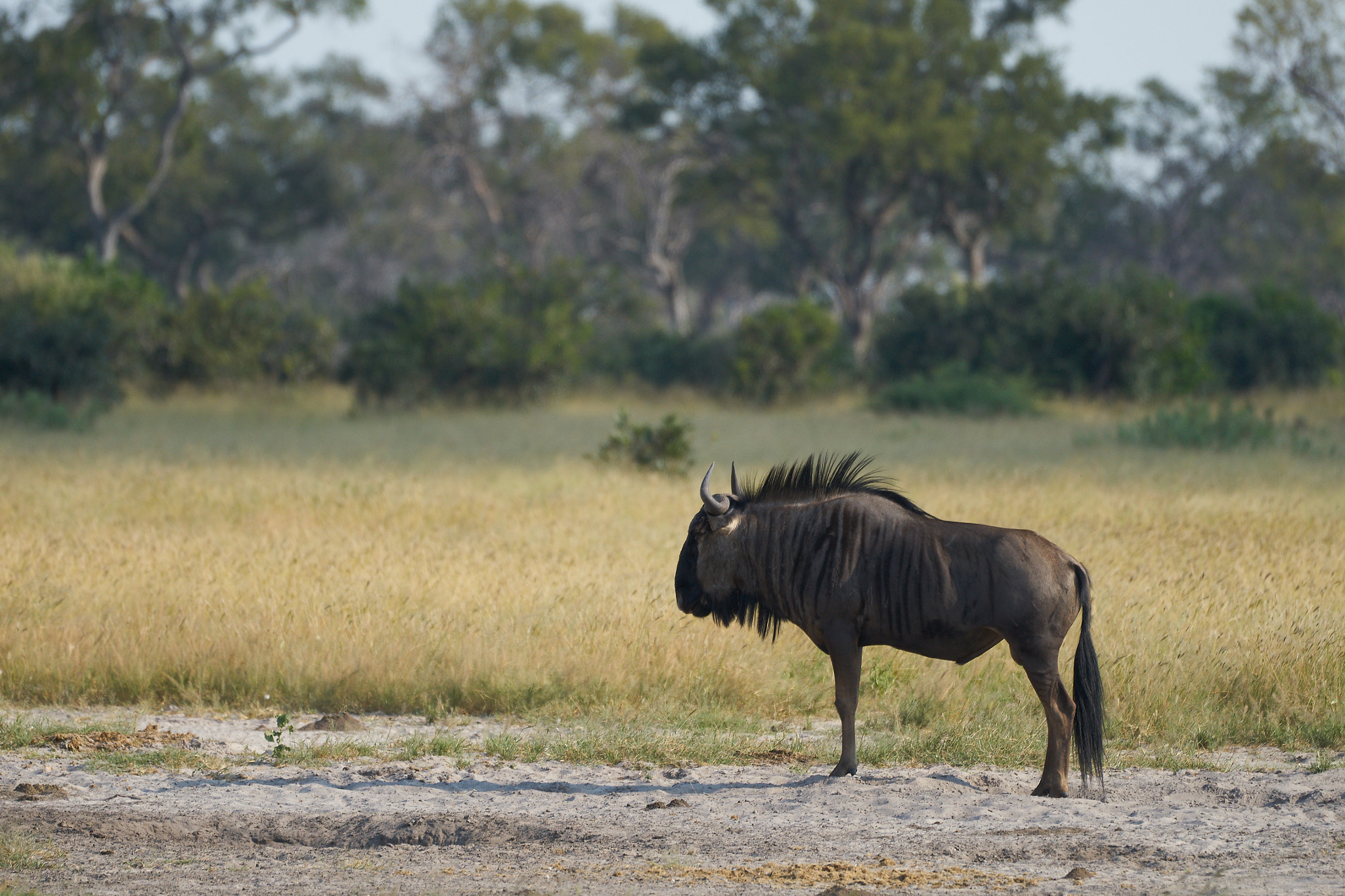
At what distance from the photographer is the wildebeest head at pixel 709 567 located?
5.68 m

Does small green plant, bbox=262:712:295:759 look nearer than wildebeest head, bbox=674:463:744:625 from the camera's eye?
No

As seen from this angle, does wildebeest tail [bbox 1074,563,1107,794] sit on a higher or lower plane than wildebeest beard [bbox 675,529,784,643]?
lower

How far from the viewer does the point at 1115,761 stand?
5.96 metres

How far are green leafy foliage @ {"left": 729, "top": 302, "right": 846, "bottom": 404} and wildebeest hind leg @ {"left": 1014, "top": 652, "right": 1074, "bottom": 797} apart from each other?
78.9 feet

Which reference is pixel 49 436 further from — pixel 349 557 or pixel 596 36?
pixel 596 36

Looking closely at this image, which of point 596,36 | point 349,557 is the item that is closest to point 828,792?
point 349,557

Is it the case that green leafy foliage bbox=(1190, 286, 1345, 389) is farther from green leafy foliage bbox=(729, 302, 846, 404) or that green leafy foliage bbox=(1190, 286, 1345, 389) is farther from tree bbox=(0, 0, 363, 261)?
tree bbox=(0, 0, 363, 261)

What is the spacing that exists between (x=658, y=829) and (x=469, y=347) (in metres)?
23.4

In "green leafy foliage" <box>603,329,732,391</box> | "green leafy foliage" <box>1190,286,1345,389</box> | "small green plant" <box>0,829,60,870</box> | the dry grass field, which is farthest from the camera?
"green leafy foliage" <box>603,329,732,391</box>

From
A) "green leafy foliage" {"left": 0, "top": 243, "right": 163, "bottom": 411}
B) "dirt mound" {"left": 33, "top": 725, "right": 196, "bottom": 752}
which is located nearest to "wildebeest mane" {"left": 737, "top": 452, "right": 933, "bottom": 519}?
"dirt mound" {"left": 33, "top": 725, "right": 196, "bottom": 752}

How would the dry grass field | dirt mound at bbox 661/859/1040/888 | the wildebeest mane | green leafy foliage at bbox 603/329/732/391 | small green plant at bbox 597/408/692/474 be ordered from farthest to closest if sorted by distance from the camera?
1. green leafy foliage at bbox 603/329/732/391
2. small green plant at bbox 597/408/692/474
3. the dry grass field
4. the wildebeest mane
5. dirt mound at bbox 661/859/1040/888

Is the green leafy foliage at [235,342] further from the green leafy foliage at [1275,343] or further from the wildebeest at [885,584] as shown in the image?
the wildebeest at [885,584]

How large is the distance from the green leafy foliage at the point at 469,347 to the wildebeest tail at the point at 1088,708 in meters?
22.6

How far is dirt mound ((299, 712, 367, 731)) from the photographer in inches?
255
